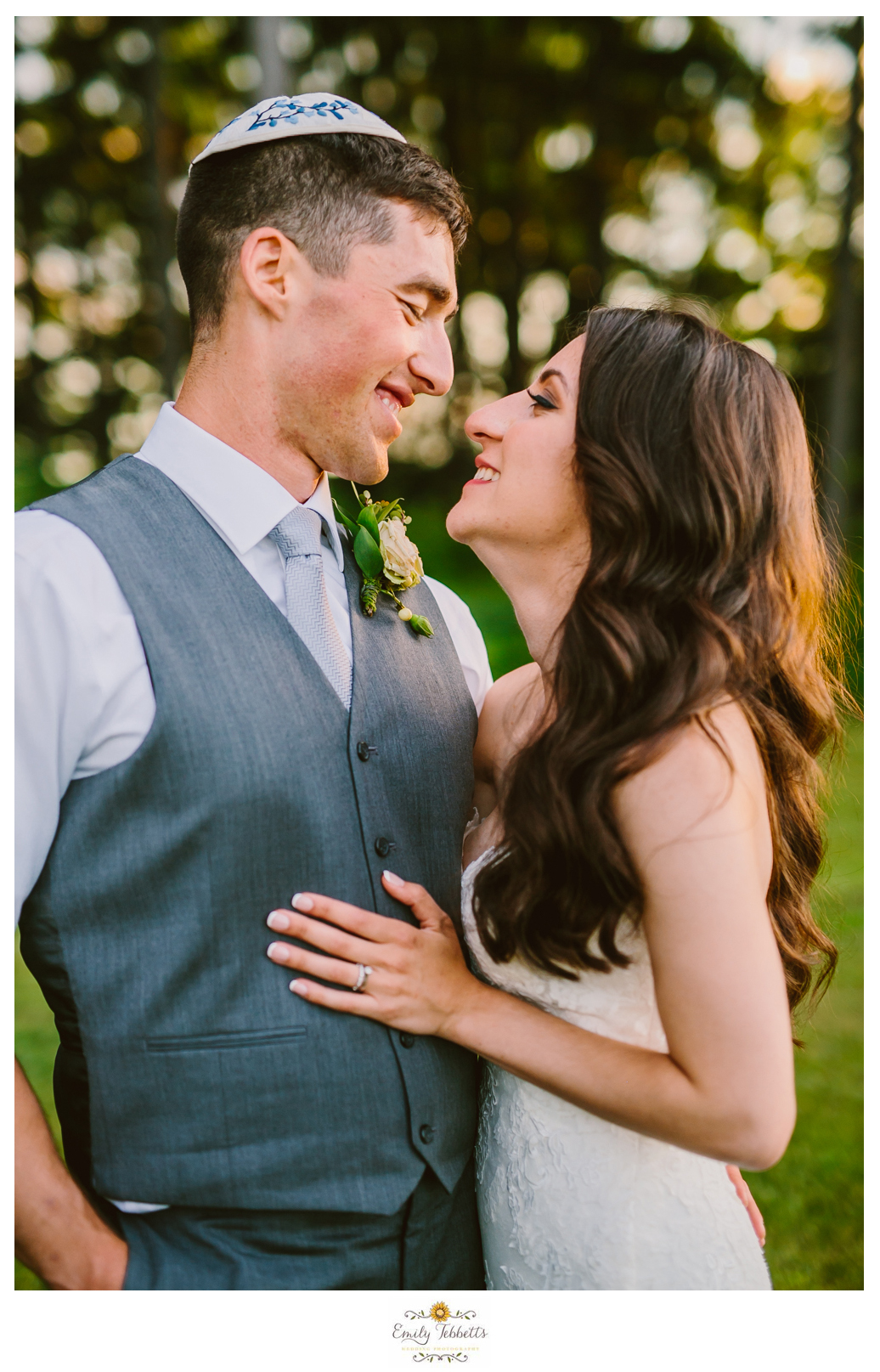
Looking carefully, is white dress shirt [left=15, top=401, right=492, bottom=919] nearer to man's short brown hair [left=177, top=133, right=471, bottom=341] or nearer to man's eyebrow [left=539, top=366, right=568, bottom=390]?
man's short brown hair [left=177, top=133, right=471, bottom=341]

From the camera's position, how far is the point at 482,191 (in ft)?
37.6

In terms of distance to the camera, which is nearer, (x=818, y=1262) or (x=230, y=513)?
(x=230, y=513)

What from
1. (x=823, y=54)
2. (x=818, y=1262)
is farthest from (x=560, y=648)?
(x=823, y=54)

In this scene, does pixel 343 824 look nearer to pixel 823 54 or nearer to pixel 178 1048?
pixel 178 1048

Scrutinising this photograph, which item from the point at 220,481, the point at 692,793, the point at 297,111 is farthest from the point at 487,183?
the point at 692,793

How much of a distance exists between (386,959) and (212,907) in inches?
11.7

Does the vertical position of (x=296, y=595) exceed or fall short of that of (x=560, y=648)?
it exceeds it

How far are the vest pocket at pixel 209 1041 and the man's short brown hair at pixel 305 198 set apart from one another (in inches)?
49.7

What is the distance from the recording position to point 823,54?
170 inches

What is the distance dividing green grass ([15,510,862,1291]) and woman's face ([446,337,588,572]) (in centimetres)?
84

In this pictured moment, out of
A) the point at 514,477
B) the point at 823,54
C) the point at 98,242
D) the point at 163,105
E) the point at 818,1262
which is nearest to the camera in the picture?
the point at 514,477

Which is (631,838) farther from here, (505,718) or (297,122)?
(297,122)

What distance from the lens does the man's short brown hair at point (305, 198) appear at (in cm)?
178
